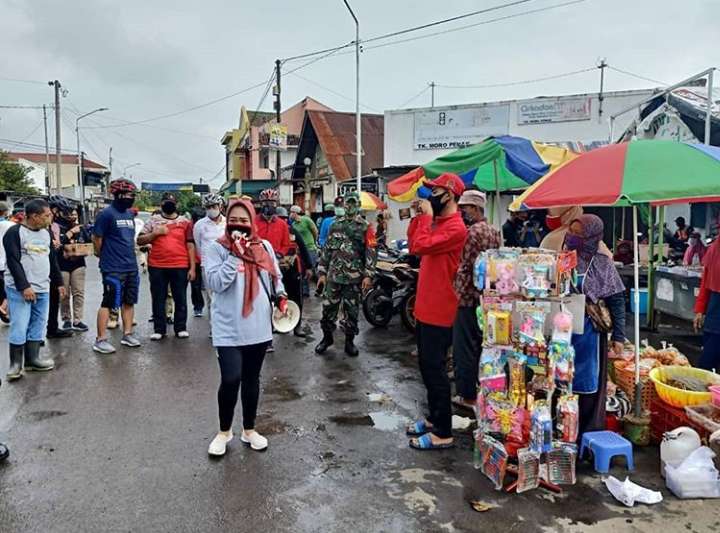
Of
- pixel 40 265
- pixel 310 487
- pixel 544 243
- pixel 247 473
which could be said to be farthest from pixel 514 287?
pixel 40 265

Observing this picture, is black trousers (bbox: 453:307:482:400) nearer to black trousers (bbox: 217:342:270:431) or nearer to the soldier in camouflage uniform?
black trousers (bbox: 217:342:270:431)

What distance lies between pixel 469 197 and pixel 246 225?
2.02 m

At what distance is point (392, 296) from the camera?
8.29 m

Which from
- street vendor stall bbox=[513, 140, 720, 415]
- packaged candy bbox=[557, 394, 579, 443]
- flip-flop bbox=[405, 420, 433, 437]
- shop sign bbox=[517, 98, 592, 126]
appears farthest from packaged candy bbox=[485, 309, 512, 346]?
shop sign bbox=[517, 98, 592, 126]

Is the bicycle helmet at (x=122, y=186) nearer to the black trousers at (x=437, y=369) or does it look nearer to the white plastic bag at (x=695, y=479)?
the black trousers at (x=437, y=369)

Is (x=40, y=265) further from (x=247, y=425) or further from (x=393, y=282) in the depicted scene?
(x=393, y=282)

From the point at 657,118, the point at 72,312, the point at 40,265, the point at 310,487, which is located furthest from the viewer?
the point at 657,118

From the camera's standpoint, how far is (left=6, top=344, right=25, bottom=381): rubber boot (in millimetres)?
5484

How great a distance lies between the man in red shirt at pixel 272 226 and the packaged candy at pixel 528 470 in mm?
4342

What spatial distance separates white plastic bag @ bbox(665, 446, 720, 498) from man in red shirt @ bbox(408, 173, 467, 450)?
57.0 inches

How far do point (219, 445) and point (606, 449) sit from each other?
2640mm

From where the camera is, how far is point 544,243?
4434 mm

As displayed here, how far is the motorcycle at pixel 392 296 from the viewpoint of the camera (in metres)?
7.88

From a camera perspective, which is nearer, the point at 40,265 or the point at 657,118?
the point at 40,265
